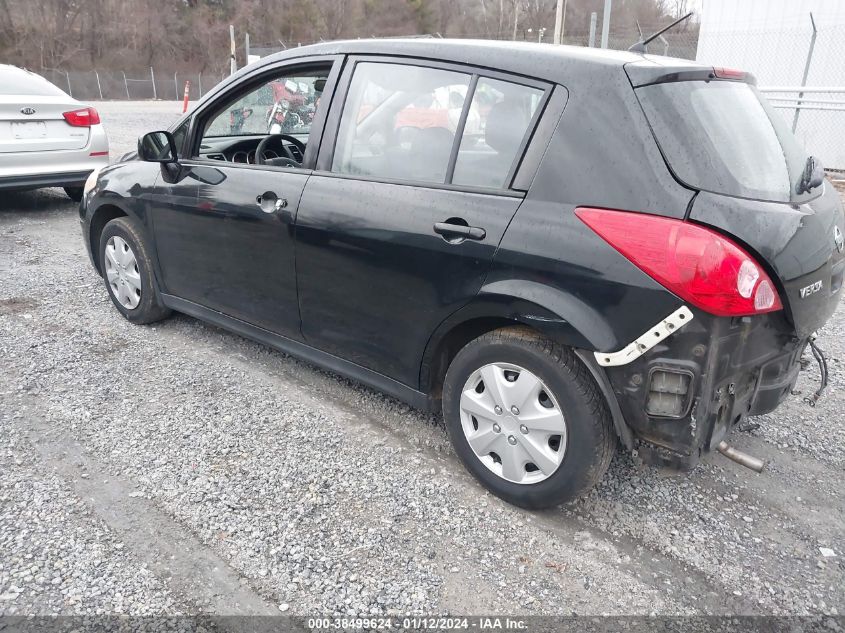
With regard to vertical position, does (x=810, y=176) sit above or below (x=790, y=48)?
below

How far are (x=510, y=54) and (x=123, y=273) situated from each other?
10.1ft

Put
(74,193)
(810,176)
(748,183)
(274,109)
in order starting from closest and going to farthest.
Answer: (748,183)
(810,176)
(274,109)
(74,193)

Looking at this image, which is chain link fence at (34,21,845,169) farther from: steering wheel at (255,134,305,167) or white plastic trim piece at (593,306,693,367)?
white plastic trim piece at (593,306,693,367)

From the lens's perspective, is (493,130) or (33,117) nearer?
(493,130)

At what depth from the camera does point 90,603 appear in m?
2.19

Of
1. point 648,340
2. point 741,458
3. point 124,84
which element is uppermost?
point 124,84

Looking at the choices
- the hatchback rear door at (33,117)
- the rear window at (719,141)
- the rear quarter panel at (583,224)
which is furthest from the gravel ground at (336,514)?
the hatchback rear door at (33,117)

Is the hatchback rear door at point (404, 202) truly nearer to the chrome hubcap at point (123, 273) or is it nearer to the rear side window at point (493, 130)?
the rear side window at point (493, 130)

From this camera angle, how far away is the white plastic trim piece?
218 centimetres

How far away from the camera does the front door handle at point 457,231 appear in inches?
101

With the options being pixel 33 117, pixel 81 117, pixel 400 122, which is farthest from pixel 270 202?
pixel 81 117

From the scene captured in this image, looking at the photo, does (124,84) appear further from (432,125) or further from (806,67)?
(432,125)

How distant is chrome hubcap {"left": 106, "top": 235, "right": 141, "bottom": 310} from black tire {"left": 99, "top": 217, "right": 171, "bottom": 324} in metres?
0.03

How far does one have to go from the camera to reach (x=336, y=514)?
2.65m
